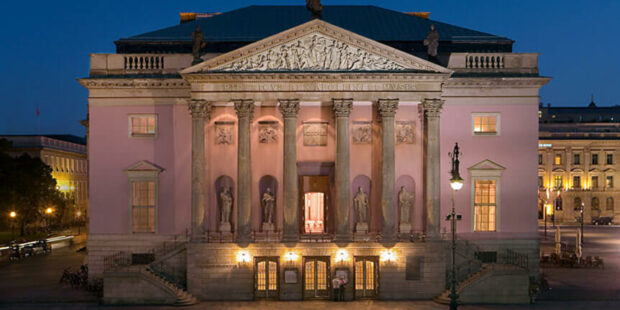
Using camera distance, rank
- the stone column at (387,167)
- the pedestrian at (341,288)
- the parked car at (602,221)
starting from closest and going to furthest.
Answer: the pedestrian at (341,288)
the stone column at (387,167)
the parked car at (602,221)

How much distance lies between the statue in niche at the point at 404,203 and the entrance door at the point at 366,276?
4.06 meters

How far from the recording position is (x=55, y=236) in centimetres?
7888

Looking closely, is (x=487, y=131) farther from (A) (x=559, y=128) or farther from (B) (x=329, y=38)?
(A) (x=559, y=128)

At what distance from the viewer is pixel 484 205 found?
1607 inches

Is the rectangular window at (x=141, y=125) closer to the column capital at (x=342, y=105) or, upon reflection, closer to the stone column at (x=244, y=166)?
the stone column at (x=244, y=166)

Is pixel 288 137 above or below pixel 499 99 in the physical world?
below

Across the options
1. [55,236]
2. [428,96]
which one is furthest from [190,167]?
[55,236]

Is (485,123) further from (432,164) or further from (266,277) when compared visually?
(266,277)

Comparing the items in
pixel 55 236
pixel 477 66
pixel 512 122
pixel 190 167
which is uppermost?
pixel 477 66

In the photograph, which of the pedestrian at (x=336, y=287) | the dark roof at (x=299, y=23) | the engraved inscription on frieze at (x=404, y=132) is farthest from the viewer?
the dark roof at (x=299, y=23)

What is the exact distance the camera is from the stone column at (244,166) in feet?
122

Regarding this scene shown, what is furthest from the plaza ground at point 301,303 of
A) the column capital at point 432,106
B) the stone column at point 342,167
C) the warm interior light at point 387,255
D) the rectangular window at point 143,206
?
the column capital at point 432,106

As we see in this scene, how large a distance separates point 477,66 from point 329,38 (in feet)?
35.5

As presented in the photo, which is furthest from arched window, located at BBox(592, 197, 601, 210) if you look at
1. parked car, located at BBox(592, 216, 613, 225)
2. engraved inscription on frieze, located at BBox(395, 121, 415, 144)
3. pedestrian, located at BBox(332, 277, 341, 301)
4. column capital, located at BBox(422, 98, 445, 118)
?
pedestrian, located at BBox(332, 277, 341, 301)
